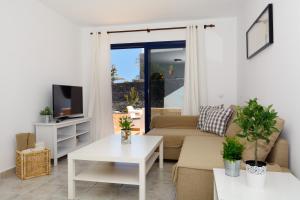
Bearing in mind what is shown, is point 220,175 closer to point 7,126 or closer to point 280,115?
point 280,115

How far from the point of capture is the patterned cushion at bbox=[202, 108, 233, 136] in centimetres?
339

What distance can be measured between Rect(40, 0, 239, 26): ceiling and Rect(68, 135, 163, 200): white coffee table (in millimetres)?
2229

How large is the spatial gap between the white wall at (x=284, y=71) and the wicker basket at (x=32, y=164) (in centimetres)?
270

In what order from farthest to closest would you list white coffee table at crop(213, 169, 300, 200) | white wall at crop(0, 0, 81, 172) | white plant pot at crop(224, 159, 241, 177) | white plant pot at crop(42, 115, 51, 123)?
white plant pot at crop(42, 115, 51, 123) < white wall at crop(0, 0, 81, 172) < white plant pot at crop(224, 159, 241, 177) < white coffee table at crop(213, 169, 300, 200)

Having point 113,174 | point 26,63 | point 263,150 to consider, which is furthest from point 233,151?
point 26,63

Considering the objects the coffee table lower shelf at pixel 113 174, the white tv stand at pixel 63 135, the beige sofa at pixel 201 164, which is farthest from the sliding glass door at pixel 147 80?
the coffee table lower shelf at pixel 113 174

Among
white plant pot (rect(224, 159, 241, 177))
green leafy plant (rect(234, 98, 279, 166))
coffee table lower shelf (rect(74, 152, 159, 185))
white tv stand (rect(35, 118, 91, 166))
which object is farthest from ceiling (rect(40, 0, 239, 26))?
white plant pot (rect(224, 159, 241, 177))

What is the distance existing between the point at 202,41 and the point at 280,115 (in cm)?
269

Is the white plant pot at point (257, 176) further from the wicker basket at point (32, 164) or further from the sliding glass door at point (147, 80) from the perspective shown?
the sliding glass door at point (147, 80)

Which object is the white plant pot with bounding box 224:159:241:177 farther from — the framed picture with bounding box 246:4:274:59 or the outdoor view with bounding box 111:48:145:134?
the outdoor view with bounding box 111:48:145:134

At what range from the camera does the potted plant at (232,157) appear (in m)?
1.44

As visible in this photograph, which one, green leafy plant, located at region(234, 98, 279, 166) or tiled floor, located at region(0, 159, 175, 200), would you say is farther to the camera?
tiled floor, located at region(0, 159, 175, 200)

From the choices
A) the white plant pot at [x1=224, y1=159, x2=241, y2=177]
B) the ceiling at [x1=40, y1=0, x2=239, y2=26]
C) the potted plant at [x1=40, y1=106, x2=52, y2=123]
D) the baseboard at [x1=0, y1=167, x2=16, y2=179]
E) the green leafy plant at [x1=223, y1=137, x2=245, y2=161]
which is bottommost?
the baseboard at [x1=0, y1=167, x2=16, y2=179]

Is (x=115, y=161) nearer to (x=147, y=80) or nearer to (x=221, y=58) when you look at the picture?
(x=147, y=80)
